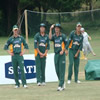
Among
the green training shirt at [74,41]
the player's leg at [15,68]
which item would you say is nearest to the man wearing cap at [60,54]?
the player's leg at [15,68]

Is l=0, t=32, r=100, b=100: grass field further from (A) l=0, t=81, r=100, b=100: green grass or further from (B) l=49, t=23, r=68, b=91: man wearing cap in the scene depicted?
(B) l=49, t=23, r=68, b=91: man wearing cap

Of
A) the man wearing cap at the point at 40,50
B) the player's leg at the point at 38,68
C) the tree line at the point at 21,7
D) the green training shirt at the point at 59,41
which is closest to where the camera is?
the green training shirt at the point at 59,41

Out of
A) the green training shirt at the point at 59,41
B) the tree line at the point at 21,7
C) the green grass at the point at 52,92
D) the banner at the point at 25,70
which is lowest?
the green grass at the point at 52,92

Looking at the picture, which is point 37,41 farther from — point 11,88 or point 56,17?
point 56,17

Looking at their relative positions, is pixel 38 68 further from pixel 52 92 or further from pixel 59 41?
pixel 52 92

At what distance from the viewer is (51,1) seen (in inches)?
1956

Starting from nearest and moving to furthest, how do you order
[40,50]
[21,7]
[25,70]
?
[40,50] → [25,70] → [21,7]

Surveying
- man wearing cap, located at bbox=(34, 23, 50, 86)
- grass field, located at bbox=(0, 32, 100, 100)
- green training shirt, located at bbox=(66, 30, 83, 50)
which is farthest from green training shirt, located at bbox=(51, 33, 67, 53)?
green training shirt, located at bbox=(66, 30, 83, 50)

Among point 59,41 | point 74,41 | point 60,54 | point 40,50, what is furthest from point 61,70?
point 74,41

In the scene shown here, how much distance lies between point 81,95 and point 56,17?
78.6 ft

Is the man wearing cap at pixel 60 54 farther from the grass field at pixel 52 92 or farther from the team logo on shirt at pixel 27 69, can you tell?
the team logo on shirt at pixel 27 69

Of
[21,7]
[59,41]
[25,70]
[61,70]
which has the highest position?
[21,7]

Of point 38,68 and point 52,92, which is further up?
point 38,68

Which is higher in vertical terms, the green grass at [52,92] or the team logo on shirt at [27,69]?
the team logo on shirt at [27,69]
